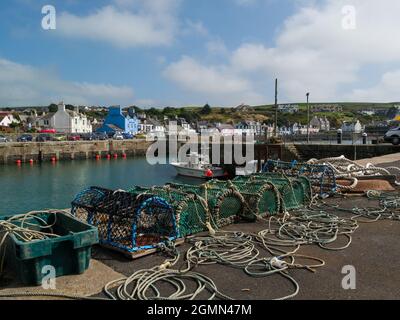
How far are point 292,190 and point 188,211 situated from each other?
2961mm

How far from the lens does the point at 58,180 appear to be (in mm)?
32469

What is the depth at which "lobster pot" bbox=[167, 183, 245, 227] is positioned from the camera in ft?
20.8

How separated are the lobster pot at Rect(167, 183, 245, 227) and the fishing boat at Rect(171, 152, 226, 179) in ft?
78.8

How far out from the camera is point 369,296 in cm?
374

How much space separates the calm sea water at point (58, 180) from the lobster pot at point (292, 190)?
1692 cm

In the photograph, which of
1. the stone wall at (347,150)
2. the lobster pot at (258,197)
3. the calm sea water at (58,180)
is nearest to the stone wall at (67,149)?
the calm sea water at (58,180)

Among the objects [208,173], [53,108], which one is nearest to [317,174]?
[208,173]

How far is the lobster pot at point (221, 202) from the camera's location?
6336 mm

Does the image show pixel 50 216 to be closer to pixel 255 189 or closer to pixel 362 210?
pixel 255 189

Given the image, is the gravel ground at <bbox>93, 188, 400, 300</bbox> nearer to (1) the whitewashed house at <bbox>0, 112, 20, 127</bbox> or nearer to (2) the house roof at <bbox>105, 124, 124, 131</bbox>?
(2) the house roof at <bbox>105, 124, 124, 131</bbox>

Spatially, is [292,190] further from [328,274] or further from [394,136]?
[394,136]

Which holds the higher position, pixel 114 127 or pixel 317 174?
pixel 114 127
